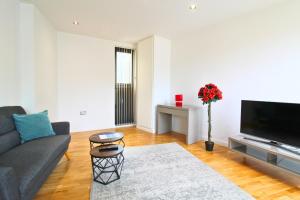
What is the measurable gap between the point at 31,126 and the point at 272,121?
3.47 meters

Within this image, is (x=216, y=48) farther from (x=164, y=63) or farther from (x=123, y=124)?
(x=123, y=124)

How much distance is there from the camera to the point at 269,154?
2.44m

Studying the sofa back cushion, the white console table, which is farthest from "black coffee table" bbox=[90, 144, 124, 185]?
the white console table

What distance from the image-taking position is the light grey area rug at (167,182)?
1.91 meters

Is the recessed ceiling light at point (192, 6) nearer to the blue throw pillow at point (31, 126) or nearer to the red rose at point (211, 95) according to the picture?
the red rose at point (211, 95)

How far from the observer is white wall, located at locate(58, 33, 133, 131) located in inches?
175

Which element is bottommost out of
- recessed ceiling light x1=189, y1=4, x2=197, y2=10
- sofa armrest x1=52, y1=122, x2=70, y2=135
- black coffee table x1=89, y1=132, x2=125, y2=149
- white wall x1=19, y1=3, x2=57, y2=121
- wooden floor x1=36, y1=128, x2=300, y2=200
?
wooden floor x1=36, y1=128, x2=300, y2=200

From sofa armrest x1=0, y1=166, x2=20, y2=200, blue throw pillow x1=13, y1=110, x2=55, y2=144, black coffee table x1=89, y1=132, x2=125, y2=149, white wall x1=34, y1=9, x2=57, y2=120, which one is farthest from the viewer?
white wall x1=34, y1=9, x2=57, y2=120

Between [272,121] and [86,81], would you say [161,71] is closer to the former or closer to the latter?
[86,81]

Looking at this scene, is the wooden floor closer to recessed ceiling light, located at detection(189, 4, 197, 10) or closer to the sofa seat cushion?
the sofa seat cushion

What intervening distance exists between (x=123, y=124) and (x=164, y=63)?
228 cm

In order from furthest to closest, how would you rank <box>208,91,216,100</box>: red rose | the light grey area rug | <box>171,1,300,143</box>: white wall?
<box>208,91,216,100</box>: red rose, <box>171,1,300,143</box>: white wall, the light grey area rug

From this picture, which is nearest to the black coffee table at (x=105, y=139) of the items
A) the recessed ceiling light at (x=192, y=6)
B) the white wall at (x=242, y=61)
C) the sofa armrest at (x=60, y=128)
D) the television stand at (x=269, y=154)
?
the sofa armrest at (x=60, y=128)

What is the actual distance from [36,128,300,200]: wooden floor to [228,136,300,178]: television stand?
8.1 inches
